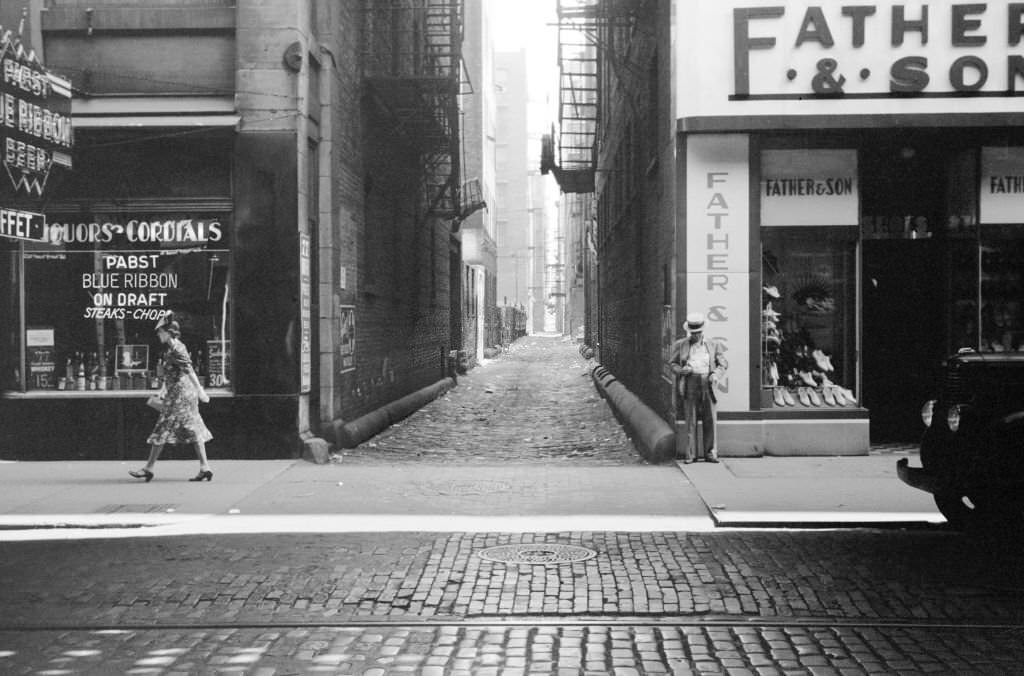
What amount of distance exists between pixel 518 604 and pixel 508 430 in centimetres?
1230

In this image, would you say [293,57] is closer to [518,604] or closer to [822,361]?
[822,361]

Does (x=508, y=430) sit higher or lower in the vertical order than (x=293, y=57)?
lower

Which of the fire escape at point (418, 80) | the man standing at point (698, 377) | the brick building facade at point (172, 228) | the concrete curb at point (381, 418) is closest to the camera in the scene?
the man standing at point (698, 377)

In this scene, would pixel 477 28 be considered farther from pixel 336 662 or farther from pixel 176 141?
pixel 336 662

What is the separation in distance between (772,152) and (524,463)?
4949 millimetres

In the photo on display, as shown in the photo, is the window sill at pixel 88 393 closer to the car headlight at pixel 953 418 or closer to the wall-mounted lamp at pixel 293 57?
the wall-mounted lamp at pixel 293 57

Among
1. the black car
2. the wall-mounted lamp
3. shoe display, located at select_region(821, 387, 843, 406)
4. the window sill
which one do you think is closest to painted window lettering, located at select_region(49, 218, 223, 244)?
the window sill

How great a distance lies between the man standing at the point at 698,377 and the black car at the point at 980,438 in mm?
4166

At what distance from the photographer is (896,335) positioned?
1550 centimetres

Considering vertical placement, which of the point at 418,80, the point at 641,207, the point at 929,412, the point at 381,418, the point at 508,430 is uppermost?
the point at 418,80

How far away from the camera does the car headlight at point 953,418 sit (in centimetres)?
811

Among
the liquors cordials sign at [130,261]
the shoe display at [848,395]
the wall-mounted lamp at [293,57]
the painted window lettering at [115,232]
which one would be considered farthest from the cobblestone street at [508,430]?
the wall-mounted lamp at [293,57]

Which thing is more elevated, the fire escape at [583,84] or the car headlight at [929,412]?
the fire escape at [583,84]

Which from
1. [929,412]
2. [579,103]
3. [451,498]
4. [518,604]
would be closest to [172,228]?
[451,498]
